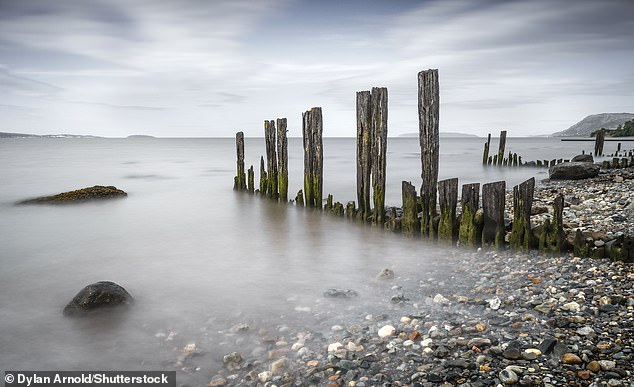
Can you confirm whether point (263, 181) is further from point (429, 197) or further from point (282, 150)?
point (429, 197)

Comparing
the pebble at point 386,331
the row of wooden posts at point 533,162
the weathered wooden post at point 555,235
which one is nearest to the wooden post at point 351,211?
the weathered wooden post at point 555,235

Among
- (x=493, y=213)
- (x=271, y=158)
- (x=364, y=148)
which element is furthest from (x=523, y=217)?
(x=271, y=158)

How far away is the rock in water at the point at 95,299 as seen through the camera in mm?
5281

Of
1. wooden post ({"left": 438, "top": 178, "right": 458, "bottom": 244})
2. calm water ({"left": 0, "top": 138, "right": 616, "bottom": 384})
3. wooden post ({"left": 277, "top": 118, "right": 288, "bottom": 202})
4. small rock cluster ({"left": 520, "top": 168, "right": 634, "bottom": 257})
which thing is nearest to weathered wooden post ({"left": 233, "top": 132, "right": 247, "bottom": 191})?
calm water ({"left": 0, "top": 138, "right": 616, "bottom": 384})

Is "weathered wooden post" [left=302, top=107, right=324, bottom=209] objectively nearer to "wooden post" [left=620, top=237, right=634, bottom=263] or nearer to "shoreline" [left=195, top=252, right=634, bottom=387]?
"shoreline" [left=195, top=252, right=634, bottom=387]

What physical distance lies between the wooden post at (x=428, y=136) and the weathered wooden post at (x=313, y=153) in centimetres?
354

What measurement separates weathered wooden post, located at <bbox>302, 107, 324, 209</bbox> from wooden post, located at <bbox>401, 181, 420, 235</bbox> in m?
3.44

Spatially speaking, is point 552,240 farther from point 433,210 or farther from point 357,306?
point 357,306

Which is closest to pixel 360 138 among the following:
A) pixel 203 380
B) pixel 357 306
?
pixel 357 306

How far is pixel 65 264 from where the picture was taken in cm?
774

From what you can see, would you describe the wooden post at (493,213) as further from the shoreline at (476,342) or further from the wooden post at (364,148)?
the wooden post at (364,148)

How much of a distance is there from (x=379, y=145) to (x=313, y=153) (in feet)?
8.15

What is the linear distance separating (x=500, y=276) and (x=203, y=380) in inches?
157

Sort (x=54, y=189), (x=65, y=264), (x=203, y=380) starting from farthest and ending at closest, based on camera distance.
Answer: (x=54, y=189) → (x=65, y=264) → (x=203, y=380)
